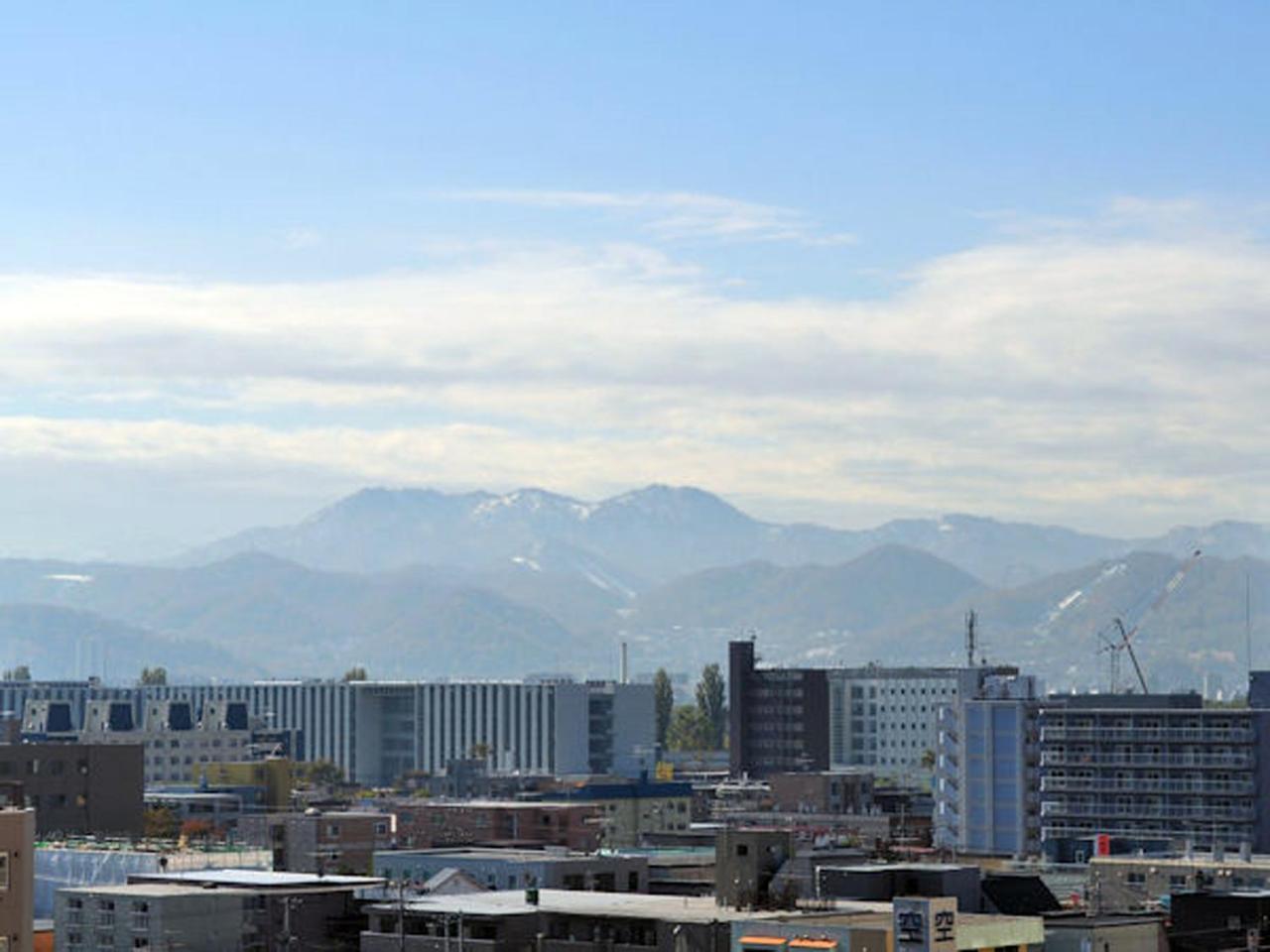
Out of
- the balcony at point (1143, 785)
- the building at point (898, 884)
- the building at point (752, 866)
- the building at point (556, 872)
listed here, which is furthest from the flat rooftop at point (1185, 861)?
the building at point (752, 866)

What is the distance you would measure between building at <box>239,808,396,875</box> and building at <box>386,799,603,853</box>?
10.7 meters

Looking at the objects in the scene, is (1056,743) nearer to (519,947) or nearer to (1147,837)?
(1147,837)

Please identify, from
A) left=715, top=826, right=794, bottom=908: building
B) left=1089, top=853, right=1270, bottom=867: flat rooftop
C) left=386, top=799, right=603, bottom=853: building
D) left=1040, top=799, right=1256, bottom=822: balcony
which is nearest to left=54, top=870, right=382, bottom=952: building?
left=715, top=826, right=794, bottom=908: building

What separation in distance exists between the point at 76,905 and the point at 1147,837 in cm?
9748

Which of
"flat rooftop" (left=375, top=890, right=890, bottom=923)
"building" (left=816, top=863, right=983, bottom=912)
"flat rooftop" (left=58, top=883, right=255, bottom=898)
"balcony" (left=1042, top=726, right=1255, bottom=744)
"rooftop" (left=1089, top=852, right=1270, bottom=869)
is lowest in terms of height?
"rooftop" (left=1089, top=852, right=1270, bottom=869)

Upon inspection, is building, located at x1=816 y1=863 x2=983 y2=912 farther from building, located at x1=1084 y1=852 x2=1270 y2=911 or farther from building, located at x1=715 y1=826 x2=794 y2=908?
building, located at x1=1084 y1=852 x2=1270 y2=911

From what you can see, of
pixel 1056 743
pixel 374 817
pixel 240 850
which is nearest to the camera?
pixel 240 850

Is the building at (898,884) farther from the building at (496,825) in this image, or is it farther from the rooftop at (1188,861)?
the building at (496,825)

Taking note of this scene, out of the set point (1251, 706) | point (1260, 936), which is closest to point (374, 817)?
point (1251, 706)

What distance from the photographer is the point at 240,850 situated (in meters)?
158

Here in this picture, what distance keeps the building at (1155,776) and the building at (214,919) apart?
80869mm

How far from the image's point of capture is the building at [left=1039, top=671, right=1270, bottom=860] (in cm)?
18375

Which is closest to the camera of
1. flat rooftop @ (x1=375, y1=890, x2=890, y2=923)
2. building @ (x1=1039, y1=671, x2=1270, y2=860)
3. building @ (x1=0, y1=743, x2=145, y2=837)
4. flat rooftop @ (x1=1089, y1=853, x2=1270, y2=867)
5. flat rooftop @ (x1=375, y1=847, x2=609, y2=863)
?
flat rooftop @ (x1=375, y1=890, x2=890, y2=923)

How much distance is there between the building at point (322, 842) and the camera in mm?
159500
